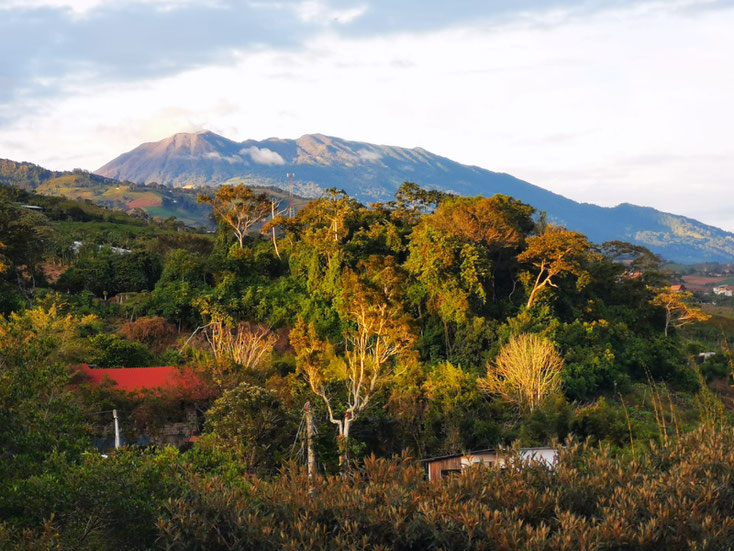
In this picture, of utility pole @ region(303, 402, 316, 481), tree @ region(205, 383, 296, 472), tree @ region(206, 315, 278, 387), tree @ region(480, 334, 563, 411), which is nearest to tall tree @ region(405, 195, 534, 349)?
tree @ region(480, 334, 563, 411)

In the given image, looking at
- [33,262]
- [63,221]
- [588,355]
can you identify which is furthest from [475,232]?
[63,221]

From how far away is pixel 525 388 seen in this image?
60.1 ft

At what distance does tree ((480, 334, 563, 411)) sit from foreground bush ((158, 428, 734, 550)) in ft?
39.6

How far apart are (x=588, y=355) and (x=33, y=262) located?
70.7ft

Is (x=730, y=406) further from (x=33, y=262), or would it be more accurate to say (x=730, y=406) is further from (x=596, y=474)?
(x=33, y=262)

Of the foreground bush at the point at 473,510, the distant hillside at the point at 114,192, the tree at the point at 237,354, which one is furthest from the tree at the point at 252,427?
the distant hillside at the point at 114,192

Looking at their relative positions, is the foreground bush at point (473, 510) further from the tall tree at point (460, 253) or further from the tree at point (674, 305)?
the tree at point (674, 305)

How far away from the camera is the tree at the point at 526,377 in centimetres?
1820

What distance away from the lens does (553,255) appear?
24.7m

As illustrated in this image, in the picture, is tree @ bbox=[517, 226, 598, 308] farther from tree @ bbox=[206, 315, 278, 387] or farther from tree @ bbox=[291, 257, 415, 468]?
tree @ bbox=[206, 315, 278, 387]

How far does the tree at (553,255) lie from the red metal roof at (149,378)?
1350 centimetres

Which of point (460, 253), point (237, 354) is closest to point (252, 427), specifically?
point (237, 354)

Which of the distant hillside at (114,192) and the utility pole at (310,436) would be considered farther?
the distant hillside at (114,192)

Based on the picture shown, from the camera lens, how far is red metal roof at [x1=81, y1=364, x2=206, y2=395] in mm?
17406
